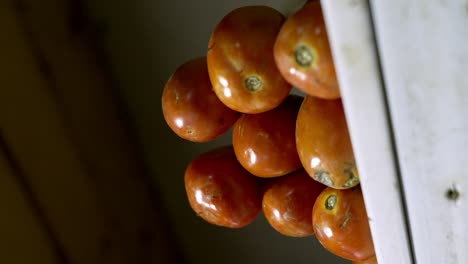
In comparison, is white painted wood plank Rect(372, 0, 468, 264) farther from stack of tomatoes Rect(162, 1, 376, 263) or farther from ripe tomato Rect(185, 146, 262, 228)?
ripe tomato Rect(185, 146, 262, 228)

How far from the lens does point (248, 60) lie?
0.37m

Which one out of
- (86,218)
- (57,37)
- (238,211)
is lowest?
(86,218)

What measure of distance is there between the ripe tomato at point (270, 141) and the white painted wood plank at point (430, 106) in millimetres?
126

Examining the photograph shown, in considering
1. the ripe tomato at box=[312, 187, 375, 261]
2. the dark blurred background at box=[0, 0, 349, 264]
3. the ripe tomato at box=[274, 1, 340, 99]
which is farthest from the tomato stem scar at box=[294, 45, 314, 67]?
the dark blurred background at box=[0, 0, 349, 264]

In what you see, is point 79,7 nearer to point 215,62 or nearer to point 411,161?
point 215,62

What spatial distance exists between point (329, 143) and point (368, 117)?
68 millimetres

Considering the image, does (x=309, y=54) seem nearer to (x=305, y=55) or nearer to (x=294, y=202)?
(x=305, y=55)

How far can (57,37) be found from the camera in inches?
27.7

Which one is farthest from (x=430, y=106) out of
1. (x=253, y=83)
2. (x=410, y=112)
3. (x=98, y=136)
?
(x=98, y=136)

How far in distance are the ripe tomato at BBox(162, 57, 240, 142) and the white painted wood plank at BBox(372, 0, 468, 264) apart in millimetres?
183

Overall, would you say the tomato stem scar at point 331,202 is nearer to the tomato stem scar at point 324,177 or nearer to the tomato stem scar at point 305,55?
the tomato stem scar at point 324,177

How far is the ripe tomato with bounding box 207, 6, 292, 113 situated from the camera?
1.22 ft

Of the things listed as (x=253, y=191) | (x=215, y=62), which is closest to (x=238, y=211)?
(x=253, y=191)

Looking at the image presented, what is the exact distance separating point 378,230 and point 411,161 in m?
0.06
